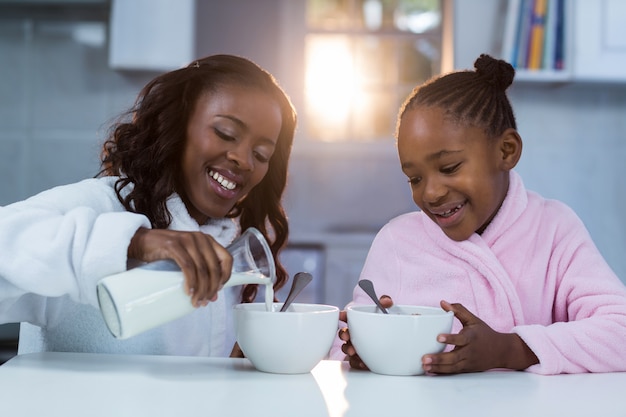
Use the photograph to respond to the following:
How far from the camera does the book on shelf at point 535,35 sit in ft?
8.61

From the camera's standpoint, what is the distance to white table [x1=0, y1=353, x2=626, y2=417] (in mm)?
623

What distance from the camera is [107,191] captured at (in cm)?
109

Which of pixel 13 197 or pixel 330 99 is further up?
pixel 330 99

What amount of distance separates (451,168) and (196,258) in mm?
551

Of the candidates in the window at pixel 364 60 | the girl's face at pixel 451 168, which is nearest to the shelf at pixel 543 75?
the window at pixel 364 60

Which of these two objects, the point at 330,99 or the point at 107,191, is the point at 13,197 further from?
the point at 107,191

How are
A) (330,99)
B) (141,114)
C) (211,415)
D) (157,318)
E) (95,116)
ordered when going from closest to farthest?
(211,415), (157,318), (141,114), (95,116), (330,99)

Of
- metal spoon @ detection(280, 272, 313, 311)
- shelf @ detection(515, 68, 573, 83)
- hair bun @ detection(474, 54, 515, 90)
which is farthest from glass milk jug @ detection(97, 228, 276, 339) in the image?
shelf @ detection(515, 68, 573, 83)

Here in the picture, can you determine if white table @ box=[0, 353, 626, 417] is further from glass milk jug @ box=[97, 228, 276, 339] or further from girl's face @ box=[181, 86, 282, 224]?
girl's face @ box=[181, 86, 282, 224]

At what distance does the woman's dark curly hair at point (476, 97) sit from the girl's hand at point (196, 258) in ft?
1.82

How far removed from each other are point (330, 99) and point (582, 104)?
3.62ft

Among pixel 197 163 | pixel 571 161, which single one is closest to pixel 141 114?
pixel 197 163

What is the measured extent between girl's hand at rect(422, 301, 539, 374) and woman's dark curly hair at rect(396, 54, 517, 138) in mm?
400

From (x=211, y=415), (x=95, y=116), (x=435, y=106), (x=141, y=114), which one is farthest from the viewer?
(x=95, y=116)
